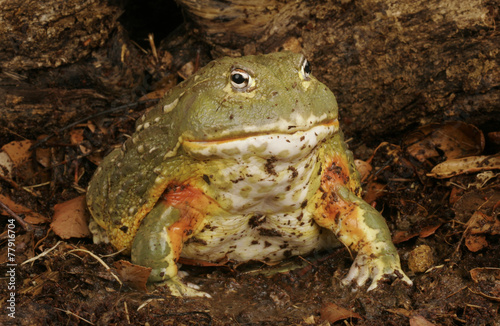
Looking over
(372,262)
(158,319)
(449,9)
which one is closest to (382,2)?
(449,9)

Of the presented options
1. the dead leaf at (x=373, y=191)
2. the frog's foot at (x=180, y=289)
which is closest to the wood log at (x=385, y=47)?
the dead leaf at (x=373, y=191)

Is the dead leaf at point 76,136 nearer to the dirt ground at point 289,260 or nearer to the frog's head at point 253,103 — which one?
the dirt ground at point 289,260

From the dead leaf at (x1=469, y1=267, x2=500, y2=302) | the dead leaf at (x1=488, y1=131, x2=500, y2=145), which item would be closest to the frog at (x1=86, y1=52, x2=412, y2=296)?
the dead leaf at (x1=469, y1=267, x2=500, y2=302)

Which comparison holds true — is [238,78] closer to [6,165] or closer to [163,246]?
[163,246]

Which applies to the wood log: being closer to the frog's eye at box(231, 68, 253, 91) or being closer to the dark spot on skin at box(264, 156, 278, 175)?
the frog's eye at box(231, 68, 253, 91)

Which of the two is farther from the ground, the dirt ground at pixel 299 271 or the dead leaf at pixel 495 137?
the dead leaf at pixel 495 137

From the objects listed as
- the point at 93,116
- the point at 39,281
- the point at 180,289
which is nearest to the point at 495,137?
the point at 180,289

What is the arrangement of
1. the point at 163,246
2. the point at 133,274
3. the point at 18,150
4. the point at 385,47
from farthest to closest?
the point at 18,150 < the point at 385,47 < the point at 163,246 < the point at 133,274

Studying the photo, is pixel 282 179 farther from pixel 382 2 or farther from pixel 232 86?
pixel 382 2
